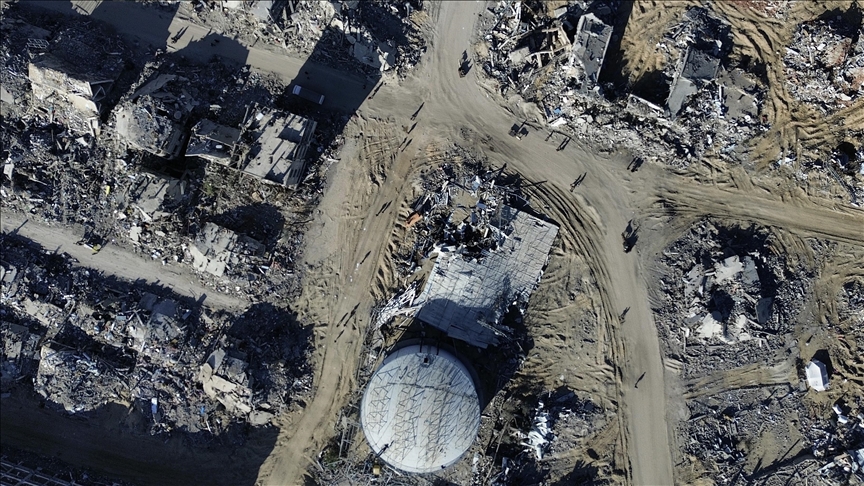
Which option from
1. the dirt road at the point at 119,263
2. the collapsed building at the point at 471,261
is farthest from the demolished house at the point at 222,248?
the collapsed building at the point at 471,261

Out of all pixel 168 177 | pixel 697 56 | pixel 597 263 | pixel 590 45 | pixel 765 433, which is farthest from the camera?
pixel 597 263

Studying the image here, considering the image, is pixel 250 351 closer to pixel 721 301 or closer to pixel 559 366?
pixel 559 366

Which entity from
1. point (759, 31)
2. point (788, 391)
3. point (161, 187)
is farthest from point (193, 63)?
point (788, 391)

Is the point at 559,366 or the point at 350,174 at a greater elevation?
the point at 350,174

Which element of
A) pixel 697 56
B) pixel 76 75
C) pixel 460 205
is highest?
pixel 697 56

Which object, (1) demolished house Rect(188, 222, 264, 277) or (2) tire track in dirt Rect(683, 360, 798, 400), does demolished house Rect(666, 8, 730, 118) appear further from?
(1) demolished house Rect(188, 222, 264, 277)

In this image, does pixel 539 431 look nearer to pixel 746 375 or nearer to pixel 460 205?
pixel 746 375

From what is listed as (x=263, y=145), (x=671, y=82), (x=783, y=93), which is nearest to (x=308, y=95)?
(x=263, y=145)
